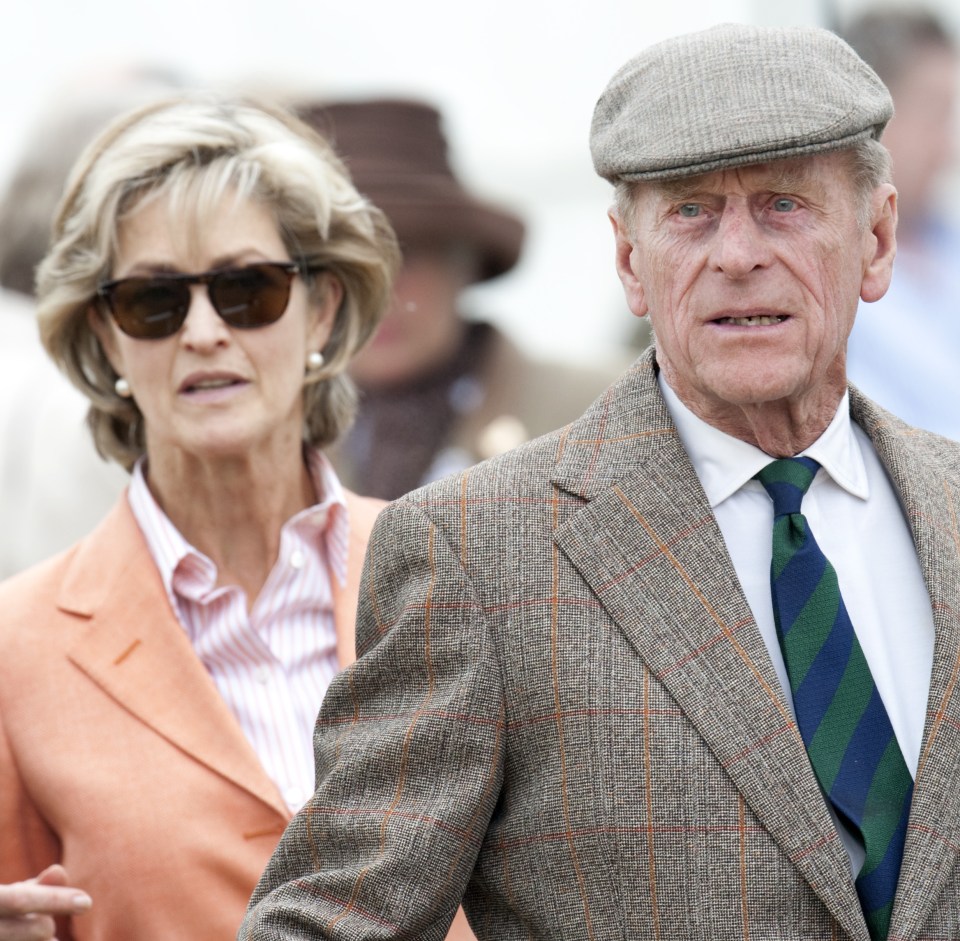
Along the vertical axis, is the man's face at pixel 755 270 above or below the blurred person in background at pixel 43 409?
above

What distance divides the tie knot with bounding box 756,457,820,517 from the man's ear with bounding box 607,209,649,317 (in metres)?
0.27

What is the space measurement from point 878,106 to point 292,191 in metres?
1.64

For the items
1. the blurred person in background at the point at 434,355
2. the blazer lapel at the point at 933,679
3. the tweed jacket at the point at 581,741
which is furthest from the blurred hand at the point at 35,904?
the blurred person in background at the point at 434,355

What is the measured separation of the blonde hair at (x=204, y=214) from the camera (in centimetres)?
370

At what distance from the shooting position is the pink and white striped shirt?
3.47 metres

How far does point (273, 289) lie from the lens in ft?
12.2

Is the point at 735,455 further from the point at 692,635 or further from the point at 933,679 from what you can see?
the point at 933,679

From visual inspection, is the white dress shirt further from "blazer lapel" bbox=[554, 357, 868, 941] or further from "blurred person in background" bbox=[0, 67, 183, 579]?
"blurred person in background" bbox=[0, 67, 183, 579]

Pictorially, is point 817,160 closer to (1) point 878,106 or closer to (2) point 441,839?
(1) point 878,106

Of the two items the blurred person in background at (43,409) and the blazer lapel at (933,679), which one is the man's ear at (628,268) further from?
the blurred person in background at (43,409)

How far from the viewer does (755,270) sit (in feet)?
7.81

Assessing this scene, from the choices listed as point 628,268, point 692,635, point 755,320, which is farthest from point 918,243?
point 692,635

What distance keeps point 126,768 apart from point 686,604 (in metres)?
1.30

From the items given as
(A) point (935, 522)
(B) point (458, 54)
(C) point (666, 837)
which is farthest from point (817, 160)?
(B) point (458, 54)
